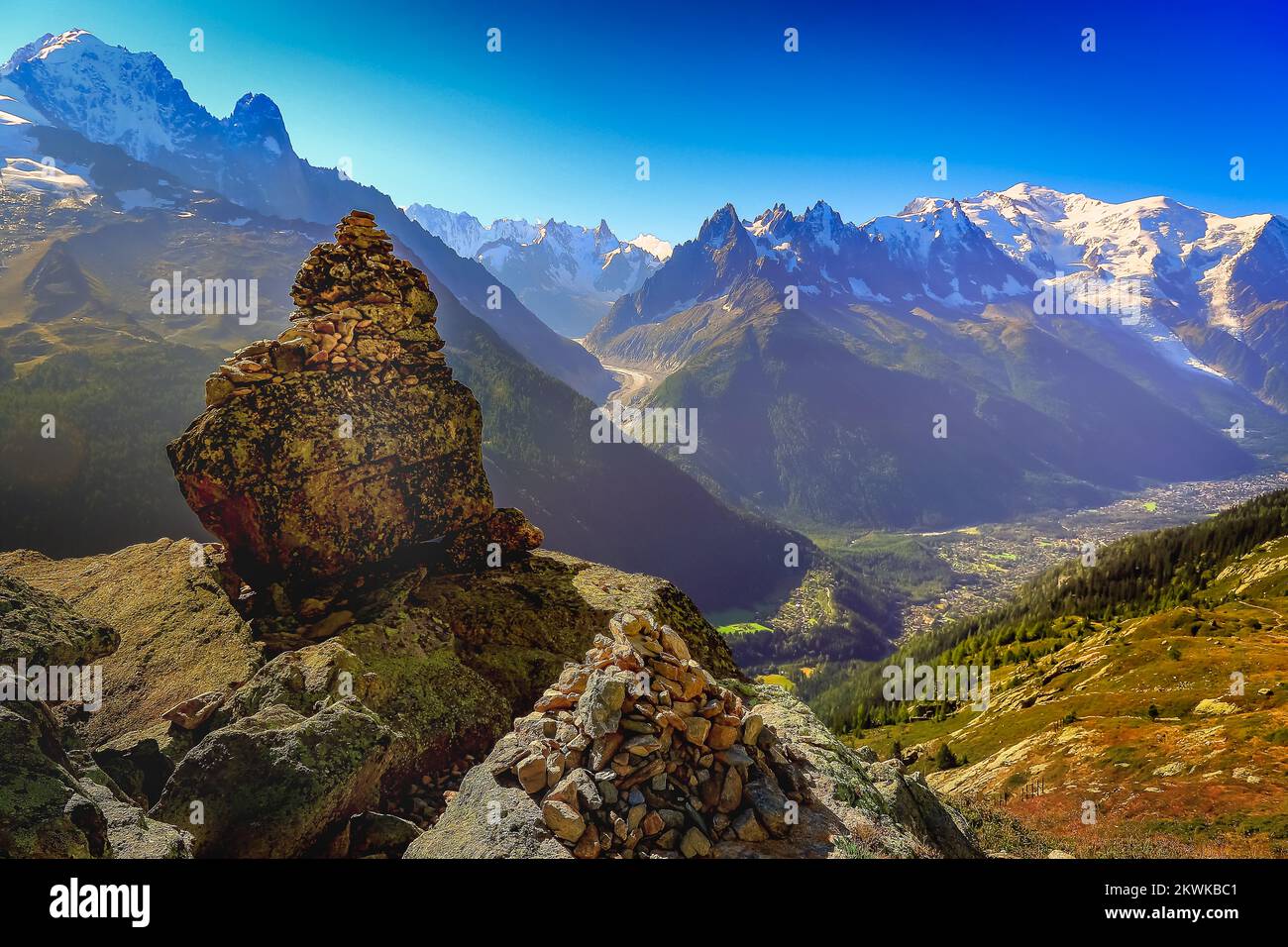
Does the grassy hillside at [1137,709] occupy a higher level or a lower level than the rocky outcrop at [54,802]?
lower

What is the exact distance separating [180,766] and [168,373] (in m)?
201

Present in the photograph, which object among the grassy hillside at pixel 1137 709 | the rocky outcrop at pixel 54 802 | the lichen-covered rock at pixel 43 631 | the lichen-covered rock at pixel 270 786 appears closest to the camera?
the rocky outcrop at pixel 54 802

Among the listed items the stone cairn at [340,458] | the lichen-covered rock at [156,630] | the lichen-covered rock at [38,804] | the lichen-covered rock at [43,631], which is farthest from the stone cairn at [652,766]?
the lichen-covered rock at [43,631]

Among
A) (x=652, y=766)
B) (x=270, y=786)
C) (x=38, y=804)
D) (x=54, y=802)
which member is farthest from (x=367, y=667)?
(x=652, y=766)

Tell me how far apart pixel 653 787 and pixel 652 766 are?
467mm

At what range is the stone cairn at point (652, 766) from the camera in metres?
12.4

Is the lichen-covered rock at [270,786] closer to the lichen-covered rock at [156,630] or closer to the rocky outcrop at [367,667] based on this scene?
the rocky outcrop at [367,667]

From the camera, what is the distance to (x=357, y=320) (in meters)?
25.9

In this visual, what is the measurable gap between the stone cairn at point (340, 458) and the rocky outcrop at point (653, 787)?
1251cm

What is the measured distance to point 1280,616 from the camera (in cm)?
10119

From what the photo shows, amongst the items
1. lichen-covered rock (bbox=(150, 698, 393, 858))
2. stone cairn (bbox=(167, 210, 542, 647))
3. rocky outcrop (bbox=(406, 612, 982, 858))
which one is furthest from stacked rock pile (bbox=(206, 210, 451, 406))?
rocky outcrop (bbox=(406, 612, 982, 858))
